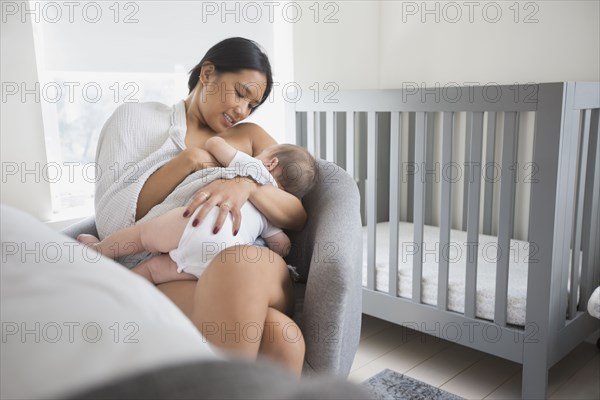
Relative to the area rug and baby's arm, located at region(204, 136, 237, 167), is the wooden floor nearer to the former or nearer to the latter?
the area rug

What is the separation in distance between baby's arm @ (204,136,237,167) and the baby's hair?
10cm

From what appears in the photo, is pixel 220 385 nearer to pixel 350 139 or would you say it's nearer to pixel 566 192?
pixel 566 192

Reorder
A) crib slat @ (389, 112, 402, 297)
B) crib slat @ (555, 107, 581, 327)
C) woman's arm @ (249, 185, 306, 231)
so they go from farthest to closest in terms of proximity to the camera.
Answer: crib slat @ (389, 112, 402, 297) → crib slat @ (555, 107, 581, 327) → woman's arm @ (249, 185, 306, 231)

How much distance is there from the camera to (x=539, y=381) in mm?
1721

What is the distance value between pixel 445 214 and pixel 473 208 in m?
0.11

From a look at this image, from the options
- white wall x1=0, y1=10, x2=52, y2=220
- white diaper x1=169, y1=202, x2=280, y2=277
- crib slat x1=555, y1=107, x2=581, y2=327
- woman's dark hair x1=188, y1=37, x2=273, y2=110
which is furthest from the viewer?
white wall x1=0, y1=10, x2=52, y2=220

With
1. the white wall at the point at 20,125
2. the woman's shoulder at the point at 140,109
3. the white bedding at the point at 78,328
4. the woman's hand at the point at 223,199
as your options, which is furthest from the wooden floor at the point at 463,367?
the white bedding at the point at 78,328

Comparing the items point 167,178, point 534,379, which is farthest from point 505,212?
point 167,178

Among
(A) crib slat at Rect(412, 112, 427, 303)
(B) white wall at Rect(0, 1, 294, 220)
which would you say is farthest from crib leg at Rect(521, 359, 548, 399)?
(B) white wall at Rect(0, 1, 294, 220)

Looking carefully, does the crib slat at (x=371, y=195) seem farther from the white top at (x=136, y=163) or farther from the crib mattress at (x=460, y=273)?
the white top at (x=136, y=163)

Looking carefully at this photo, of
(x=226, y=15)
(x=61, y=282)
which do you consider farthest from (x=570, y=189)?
(x=61, y=282)

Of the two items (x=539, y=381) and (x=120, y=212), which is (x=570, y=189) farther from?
(x=120, y=212)

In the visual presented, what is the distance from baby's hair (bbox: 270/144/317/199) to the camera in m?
1.30

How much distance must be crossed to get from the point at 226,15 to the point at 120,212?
1375mm
